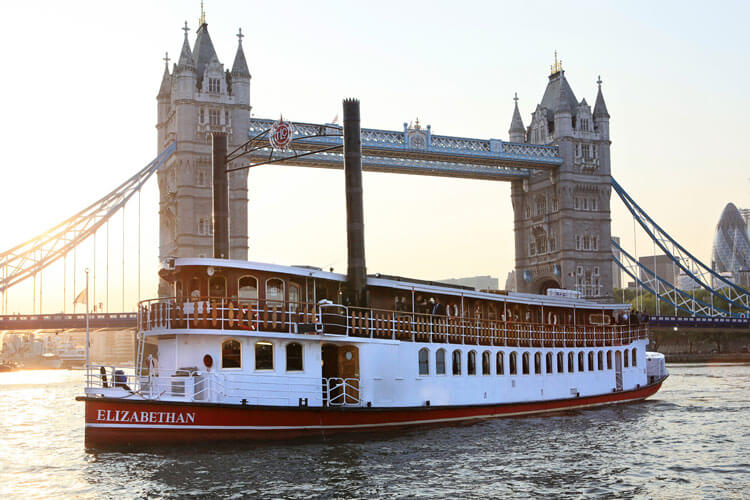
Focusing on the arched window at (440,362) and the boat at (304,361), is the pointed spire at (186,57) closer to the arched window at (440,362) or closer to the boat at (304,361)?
the boat at (304,361)

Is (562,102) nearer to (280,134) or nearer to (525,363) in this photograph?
(525,363)

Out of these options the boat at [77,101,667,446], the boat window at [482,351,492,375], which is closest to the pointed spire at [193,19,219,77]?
the boat at [77,101,667,446]

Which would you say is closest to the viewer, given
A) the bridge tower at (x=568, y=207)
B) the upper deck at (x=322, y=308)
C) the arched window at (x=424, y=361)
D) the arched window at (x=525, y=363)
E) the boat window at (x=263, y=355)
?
the upper deck at (x=322, y=308)

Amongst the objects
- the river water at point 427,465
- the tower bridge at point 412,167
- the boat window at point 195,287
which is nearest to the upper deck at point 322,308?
the boat window at point 195,287

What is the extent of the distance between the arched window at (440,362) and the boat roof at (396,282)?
5.94 ft

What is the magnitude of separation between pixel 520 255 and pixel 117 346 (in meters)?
136

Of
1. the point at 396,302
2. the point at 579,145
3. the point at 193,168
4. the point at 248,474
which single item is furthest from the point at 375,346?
the point at 579,145

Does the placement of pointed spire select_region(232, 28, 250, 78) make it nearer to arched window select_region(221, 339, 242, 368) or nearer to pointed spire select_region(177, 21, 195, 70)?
pointed spire select_region(177, 21, 195, 70)

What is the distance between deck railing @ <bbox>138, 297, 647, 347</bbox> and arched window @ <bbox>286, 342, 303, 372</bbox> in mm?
526

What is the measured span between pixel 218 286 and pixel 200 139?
1731 inches

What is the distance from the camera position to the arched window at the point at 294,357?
22172 millimetres

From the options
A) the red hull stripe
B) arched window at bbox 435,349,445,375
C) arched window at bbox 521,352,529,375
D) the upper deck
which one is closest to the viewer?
the red hull stripe

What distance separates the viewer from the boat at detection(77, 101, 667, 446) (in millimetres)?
20578

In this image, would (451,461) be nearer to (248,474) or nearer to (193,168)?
(248,474)
